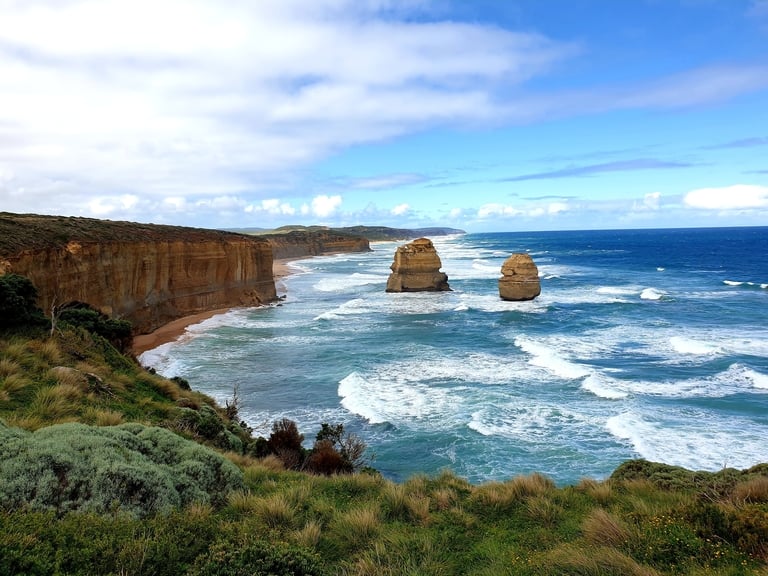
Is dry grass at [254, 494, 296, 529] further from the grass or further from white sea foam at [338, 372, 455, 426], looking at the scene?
white sea foam at [338, 372, 455, 426]

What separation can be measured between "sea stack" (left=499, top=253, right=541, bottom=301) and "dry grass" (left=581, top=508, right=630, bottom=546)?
3765 centimetres

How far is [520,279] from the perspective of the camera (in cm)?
4291

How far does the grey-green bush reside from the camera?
5363 millimetres

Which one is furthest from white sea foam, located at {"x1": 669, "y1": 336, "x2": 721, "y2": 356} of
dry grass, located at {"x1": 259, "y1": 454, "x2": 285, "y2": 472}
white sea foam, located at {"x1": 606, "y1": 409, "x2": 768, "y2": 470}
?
dry grass, located at {"x1": 259, "y1": 454, "x2": 285, "y2": 472}

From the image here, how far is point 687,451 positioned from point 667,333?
1824cm

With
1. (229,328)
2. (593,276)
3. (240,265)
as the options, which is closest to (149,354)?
(229,328)

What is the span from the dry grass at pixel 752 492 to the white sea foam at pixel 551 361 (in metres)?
14.8

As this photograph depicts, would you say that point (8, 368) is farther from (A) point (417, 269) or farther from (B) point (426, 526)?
(A) point (417, 269)

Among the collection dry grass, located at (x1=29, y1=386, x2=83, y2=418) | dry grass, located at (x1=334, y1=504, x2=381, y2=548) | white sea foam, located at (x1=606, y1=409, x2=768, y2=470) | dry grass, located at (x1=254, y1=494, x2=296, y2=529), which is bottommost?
white sea foam, located at (x1=606, y1=409, x2=768, y2=470)

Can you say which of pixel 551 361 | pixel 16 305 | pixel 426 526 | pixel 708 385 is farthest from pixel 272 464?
pixel 708 385

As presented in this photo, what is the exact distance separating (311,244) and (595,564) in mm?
118594

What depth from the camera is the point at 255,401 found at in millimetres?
19516

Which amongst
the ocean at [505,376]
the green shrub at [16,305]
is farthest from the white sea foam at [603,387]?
the green shrub at [16,305]

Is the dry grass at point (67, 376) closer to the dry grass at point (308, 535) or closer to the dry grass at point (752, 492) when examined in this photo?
the dry grass at point (308, 535)
